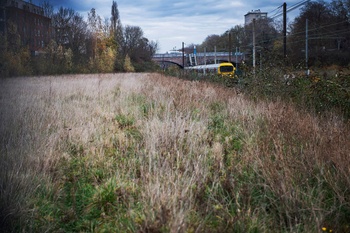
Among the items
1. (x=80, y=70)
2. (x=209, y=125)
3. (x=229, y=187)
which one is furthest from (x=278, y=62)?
(x=80, y=70)

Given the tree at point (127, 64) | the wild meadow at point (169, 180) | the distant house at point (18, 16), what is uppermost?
the tree at point (127, 64)

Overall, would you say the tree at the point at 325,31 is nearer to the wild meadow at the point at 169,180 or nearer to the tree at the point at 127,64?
the tree at the point at 127,64

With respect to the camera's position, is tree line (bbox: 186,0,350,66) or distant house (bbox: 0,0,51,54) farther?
tree line (bbox: 186,0,350,66)

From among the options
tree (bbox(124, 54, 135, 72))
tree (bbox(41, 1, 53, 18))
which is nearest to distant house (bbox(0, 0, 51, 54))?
tree (bbox(41, 1, 53, 18))

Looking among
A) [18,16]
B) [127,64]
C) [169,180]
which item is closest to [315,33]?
[127,64]

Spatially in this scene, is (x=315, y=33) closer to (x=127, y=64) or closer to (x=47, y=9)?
(x=127, y=64)

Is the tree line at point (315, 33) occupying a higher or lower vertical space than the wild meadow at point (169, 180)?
higher

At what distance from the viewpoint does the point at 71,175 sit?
3.94 meters

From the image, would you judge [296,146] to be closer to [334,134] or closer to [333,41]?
[334,134]

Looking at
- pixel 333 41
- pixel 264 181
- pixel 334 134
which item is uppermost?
pixel 333 41

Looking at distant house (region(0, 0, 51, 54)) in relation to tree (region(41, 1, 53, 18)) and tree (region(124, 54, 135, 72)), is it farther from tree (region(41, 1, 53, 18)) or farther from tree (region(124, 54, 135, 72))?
tree (region(124, 54, 135, 72))

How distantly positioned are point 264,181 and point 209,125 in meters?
2.97

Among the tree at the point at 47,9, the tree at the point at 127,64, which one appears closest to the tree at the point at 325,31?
the tree at the point at 127,64

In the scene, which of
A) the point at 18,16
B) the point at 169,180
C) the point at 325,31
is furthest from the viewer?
the point at 325,31
